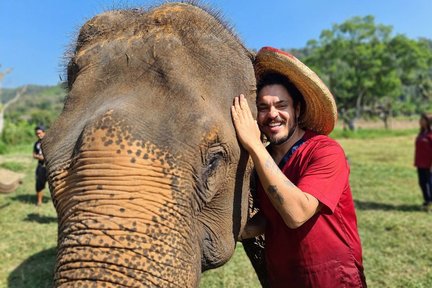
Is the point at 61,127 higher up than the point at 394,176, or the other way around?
the point at 61,127

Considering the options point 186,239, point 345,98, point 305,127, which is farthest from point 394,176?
point 345,98

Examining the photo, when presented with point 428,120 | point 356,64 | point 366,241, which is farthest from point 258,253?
point 356,64

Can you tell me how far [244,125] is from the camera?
2.15 meters

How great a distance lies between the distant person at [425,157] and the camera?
9867 mm

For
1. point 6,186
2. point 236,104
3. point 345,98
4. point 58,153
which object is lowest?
point 6,186

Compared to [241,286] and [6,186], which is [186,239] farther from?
[6,186]

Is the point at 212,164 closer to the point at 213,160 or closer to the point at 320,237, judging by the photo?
the point at 213,160

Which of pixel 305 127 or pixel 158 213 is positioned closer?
pixel 158 213

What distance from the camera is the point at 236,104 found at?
2.17 metres

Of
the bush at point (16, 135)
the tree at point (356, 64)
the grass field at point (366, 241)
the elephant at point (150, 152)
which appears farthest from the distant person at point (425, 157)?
the tree at point (356, 64)

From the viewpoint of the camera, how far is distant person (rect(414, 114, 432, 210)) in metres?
9.87

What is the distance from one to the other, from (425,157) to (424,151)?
134mm

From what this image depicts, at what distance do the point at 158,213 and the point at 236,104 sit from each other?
75 centimetres

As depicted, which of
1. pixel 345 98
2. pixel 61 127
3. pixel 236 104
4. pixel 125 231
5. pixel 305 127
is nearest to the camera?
pixel 125 231
